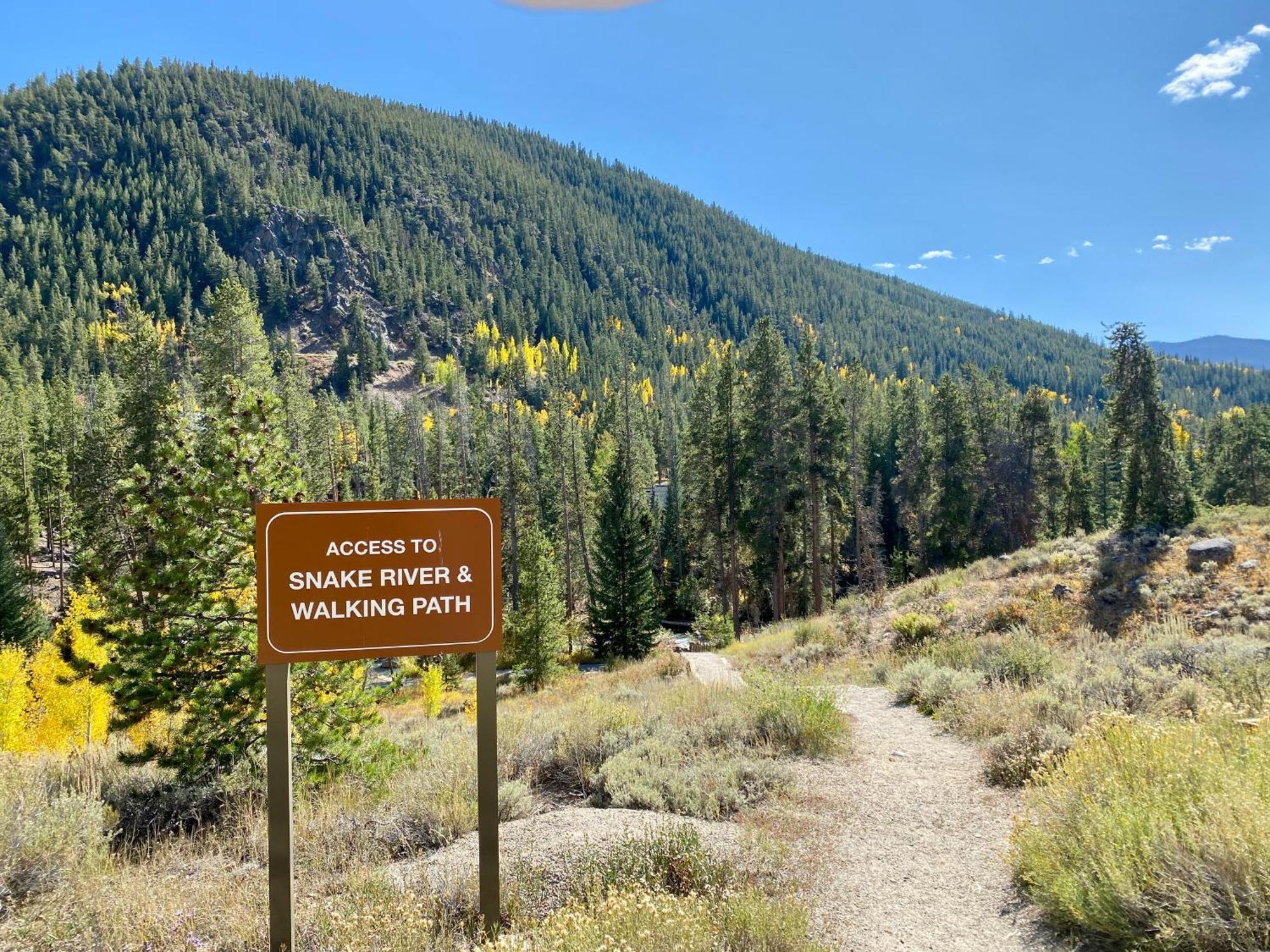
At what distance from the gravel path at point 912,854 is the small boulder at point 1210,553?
11739 mm

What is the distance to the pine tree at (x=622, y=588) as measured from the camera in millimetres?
28031

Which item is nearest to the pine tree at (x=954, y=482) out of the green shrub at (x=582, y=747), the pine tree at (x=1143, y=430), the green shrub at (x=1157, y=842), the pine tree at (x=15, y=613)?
the pine tree at (x=1143, y=430)

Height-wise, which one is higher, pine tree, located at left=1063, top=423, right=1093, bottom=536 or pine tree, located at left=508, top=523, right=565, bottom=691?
pine tree, located at left=1063, top=423, right=1093, bottom=536

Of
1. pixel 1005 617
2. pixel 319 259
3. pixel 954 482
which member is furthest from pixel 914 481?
pixel 319 259

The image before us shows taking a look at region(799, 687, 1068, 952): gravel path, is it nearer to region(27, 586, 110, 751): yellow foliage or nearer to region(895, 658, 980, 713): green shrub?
region(895, 658, 980, 713): green shrub

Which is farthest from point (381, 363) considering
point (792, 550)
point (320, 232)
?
point (792, 550)

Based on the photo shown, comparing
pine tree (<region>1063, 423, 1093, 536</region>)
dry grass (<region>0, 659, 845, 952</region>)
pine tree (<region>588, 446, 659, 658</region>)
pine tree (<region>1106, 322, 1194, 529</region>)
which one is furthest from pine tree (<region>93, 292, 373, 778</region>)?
pine tree (<region>1063, 423, 1093, 536</region>)

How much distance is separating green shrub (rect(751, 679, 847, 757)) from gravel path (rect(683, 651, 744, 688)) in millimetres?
2181

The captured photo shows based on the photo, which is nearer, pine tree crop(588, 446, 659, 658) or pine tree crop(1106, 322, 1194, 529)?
pine tree crop(1106, 322, 1194, 529)

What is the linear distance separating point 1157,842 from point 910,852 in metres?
1.98

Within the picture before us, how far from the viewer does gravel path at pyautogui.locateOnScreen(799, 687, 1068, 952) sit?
151 inches

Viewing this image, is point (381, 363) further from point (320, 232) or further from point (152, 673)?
point (152, 673)

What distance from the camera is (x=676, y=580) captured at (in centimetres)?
5100

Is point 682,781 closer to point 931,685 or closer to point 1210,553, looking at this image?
point 931,685
